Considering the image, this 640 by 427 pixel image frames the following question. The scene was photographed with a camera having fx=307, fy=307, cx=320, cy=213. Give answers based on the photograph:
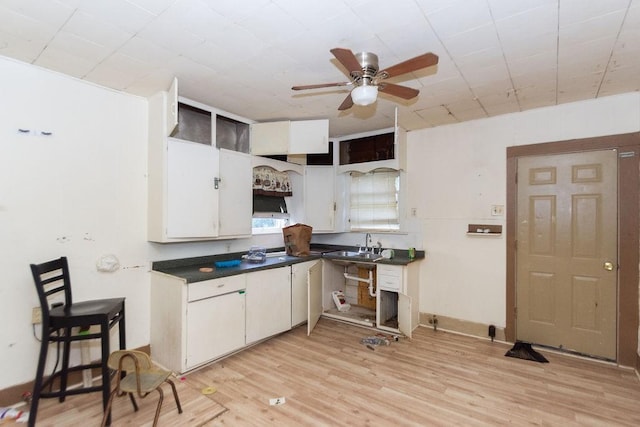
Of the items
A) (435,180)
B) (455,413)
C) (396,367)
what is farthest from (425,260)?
(455,413)

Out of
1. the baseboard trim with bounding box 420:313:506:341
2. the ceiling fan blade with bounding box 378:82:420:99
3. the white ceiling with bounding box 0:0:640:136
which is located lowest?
the baseboard trim with bounding box 420:313:506:341

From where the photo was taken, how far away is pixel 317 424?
203cm

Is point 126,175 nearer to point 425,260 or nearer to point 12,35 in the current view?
point 12,35

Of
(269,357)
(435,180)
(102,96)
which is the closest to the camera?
(102,96)

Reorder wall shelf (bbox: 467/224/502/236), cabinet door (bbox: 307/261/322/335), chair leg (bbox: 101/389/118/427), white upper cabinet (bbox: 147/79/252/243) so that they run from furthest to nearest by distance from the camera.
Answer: cabinet door (bbox: 307/261/322/335), wall shelf (bbox: 467/224/502/236), white upper cabinet (bbox: 147/79/252/243), chair leg (bbox: 101/389/118/427)

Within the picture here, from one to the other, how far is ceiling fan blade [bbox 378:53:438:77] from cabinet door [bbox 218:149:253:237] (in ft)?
6.44

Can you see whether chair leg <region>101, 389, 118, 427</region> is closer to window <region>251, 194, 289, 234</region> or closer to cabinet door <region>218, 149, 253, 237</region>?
cabinet door <region>218, 149, 253, 237</region>

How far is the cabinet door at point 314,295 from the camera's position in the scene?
351 cm

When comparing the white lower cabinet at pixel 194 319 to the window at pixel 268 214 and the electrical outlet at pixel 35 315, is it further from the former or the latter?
the window at pixel 268 214

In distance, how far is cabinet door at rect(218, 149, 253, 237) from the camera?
320 cm

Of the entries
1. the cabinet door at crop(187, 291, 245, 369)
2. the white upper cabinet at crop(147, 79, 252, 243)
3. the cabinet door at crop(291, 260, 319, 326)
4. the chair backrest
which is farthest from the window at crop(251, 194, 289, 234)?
the chair backrest

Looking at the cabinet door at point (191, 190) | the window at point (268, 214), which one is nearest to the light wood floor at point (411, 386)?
the cabinet door at point (191, 190)

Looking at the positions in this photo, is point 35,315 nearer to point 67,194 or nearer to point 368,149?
point 67,194

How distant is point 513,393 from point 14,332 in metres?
3.74
